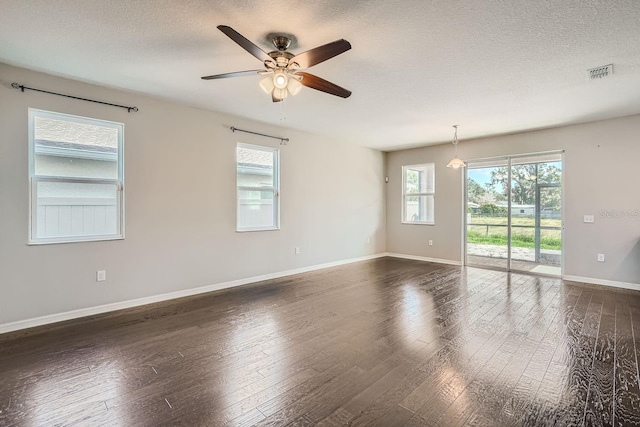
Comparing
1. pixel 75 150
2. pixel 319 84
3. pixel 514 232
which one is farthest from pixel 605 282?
pixel 75 150

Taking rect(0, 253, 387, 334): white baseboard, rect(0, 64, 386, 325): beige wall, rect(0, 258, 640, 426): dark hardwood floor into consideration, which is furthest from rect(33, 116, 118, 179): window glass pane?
rect(0, 258, 640, 426): dark hardwood floor

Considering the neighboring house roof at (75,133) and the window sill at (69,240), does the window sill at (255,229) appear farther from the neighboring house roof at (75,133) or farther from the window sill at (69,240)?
the neighboring house roof at (75,133)

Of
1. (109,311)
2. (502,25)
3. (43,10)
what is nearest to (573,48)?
(502,25)

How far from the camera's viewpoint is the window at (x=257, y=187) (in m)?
4.93

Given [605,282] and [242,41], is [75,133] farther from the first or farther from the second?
[605,282]

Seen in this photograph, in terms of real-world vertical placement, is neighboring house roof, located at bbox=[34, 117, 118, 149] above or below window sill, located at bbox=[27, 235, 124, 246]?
above

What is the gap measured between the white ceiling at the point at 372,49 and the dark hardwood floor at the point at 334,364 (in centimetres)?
263

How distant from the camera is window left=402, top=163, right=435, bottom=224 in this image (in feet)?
23.0

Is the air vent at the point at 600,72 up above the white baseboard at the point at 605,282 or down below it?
above

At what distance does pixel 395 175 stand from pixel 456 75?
14.5 feet

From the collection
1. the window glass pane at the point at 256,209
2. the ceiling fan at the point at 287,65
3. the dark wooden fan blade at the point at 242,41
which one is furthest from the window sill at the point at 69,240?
the dark wooden fan blade at the point at 242,41

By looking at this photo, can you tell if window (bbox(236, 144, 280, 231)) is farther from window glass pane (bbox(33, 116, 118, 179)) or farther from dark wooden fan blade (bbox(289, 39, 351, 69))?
dark wooden fan blade (bbox(289, 39, 351, 69))

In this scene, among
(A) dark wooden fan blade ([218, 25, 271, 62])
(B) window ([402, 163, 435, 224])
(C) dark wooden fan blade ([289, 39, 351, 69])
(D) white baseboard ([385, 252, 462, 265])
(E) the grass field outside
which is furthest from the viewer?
(B) window ([402, 163, 435, 224])

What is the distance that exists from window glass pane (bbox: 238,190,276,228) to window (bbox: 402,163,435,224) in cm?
363
